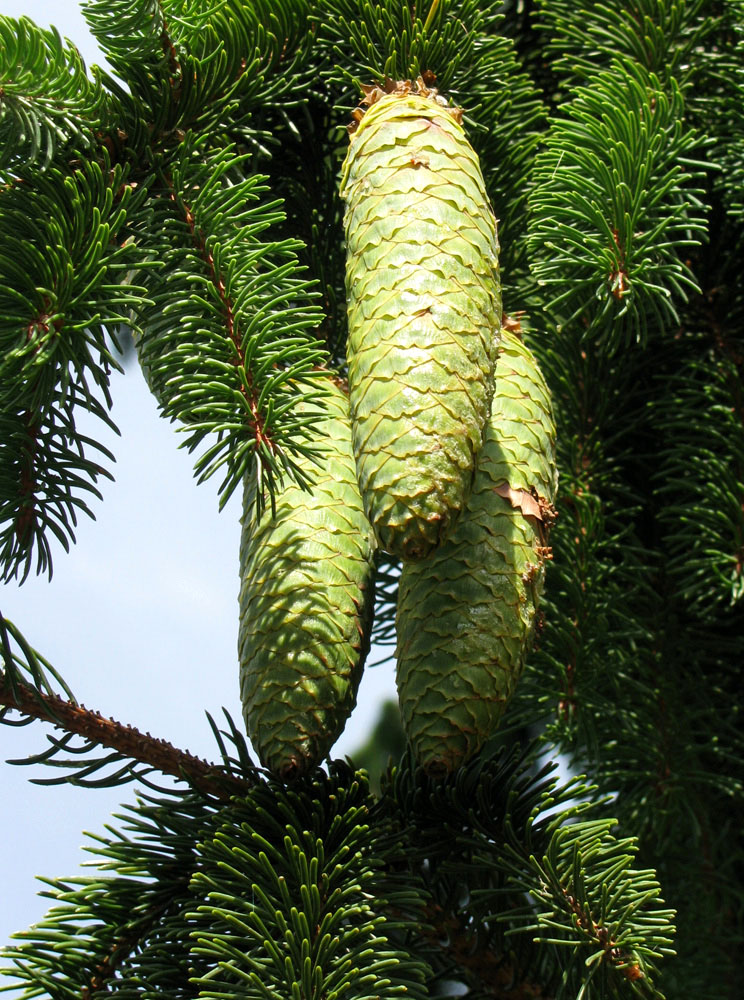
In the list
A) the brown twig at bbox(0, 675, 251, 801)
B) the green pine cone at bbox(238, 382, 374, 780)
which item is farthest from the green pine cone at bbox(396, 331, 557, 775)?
the brown twig at bbox(0, 675, 251, 801)

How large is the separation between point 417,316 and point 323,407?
0.28 feet

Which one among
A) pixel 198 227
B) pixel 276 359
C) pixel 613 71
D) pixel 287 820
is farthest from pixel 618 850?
pixel 613 71

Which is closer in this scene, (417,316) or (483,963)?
(417,316)

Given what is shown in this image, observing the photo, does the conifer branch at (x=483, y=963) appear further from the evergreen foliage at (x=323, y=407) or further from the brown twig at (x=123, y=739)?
the brown twig at (x=123, y=739)

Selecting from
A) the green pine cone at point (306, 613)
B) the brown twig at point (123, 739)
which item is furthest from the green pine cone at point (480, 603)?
the brown twig at point (123, 739)

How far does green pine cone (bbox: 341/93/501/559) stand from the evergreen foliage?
45 millimetres

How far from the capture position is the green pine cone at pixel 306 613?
0.69 m

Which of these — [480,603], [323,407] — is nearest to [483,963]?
[480,603]

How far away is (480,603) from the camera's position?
702 millimetres

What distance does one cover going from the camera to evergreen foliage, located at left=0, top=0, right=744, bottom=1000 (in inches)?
26.4

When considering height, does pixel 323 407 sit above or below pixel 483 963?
above

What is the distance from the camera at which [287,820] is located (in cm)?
71

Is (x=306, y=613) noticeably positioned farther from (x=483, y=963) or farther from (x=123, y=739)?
(x=483, y=963)

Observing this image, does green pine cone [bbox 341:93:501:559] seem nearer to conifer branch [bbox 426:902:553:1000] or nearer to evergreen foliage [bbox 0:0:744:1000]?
evergreen foliage [bbox 0:0:744:1000]
